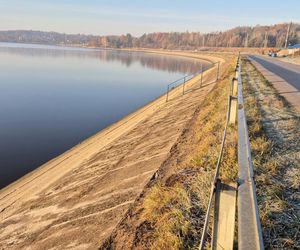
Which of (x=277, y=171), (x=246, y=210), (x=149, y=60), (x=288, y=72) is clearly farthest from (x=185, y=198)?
(x=149, y=60)

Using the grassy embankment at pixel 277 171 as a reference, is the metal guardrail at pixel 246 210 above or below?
above

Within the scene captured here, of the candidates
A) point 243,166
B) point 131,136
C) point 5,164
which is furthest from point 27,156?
point 243,166

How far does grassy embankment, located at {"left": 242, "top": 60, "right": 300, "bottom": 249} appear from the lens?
12.2ft

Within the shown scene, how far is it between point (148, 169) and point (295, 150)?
144 inches

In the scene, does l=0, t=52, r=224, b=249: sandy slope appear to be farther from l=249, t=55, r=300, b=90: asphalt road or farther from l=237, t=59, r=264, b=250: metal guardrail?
l=249, t=55, r=300, b=90: asphalt road

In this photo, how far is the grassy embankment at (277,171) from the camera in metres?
3.73

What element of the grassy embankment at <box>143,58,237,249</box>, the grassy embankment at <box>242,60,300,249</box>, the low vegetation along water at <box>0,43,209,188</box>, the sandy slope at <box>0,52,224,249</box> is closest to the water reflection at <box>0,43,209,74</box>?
the low vegetation along water at <box>0,43,209,188</box>

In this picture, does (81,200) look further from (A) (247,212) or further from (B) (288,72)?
(B) (288,72)

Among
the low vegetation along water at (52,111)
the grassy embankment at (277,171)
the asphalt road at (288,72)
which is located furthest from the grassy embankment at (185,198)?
the asphalt road at (288,72)

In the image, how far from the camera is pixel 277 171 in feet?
17.9

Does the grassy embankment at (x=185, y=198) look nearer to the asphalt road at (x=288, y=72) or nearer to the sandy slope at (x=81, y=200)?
the sandy slope at (x=81, y=200)

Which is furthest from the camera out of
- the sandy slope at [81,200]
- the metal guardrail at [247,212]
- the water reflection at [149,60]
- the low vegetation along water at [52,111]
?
the water reflection at [149,60]

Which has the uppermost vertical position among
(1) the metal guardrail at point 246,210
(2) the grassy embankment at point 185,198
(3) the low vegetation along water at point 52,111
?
(1) the metal guardrail at point 246,210

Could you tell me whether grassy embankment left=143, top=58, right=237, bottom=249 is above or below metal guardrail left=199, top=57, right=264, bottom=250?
below
